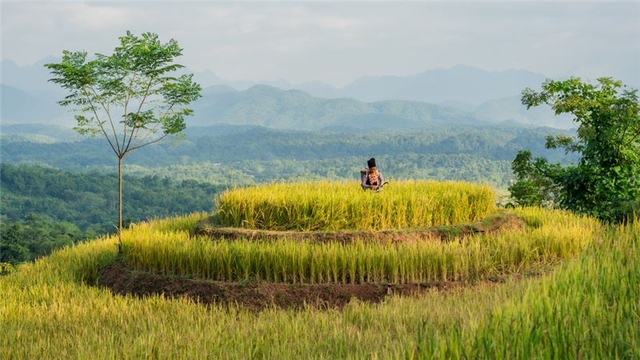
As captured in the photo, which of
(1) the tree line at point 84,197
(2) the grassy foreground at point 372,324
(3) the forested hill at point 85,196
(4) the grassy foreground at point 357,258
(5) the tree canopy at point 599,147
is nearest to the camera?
(2) the grassy foreground at point 372,324

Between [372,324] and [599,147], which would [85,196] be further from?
[372,324]

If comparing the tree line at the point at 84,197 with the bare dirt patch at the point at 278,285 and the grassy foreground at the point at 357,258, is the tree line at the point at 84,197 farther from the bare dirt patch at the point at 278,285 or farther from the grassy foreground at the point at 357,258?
the grassy foreground at the point at 357,258

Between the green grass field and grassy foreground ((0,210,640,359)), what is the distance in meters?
0.03

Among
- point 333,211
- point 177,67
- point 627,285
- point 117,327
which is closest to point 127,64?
point 177,67

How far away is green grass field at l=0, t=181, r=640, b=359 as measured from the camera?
19.3 ft

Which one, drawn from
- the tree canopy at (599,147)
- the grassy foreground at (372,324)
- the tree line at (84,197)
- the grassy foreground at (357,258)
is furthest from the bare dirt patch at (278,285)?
the tree line at (84,197)

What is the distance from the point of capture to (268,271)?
11883 mm

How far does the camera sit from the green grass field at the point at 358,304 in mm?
5879

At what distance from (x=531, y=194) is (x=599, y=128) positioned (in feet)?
10.6

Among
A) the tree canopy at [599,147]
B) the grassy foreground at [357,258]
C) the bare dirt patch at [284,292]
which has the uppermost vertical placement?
the tree canopy at [599,147]

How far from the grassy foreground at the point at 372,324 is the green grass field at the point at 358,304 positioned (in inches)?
1.1

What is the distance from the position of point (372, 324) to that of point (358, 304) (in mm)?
2311

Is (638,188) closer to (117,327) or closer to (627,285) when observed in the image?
(627,285)

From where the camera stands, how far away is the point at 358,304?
10945 millimetres
